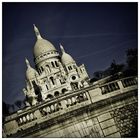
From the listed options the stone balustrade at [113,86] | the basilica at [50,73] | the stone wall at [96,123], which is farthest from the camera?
the basilica at [50,73]

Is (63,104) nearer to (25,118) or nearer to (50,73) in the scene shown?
(25,118)

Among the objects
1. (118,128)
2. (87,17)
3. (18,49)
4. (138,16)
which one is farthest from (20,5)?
(118,128)

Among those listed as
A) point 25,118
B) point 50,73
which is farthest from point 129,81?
point 50,73

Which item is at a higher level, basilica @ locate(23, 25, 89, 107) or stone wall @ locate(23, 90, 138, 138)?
basilica @ locate(23, 25, 89, 107)

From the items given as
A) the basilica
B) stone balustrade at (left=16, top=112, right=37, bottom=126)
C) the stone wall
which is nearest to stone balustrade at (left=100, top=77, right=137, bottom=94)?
the stone wall

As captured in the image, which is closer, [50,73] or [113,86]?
[113,86]

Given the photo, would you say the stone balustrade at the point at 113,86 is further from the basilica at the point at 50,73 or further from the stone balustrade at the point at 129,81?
the basilica at the point at 50,73

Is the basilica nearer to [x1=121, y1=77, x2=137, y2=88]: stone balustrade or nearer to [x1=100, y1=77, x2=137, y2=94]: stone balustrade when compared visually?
[x1=121, y1=77, x2=137, y2=88]: stone balustrade

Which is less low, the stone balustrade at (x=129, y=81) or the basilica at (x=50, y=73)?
the basilica at (x=50, y=73)

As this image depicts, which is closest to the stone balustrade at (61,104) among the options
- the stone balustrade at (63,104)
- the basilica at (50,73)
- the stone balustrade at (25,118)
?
the stone balustrade at (63,104)

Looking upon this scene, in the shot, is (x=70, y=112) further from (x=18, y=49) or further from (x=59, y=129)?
(x=18, y=49)

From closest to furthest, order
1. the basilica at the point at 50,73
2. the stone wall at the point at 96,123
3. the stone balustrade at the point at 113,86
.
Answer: the stone wall at the point at 96,123 → the stone balustrade at the point at 113,86 → the basilica at the point at 50,73

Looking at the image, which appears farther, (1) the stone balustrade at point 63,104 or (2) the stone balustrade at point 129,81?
(2) the stone balustrade at point 129,81
